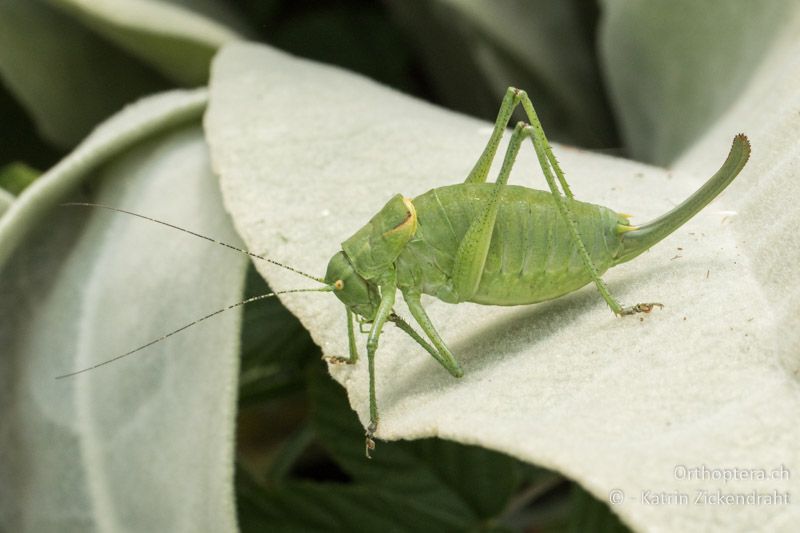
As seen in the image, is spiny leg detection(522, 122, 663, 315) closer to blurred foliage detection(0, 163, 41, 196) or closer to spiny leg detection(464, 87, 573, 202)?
spiny leg detection(464, 87, 573, 202)

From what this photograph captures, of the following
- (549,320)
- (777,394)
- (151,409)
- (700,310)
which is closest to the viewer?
(777,394)

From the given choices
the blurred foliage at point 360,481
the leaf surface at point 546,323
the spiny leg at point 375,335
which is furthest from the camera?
the blurred foliage at point 360,481

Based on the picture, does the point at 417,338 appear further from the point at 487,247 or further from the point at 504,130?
the point at 504,130

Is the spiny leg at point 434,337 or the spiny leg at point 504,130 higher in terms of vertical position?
the spiny leg at point 504,130

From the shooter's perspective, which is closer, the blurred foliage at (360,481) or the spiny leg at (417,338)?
the spiny leg at (417,338)

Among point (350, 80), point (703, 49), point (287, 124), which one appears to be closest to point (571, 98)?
point (703, 49)

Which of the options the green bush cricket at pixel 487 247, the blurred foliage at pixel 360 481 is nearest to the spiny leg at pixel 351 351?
the green bush cricket at pixel 487 247

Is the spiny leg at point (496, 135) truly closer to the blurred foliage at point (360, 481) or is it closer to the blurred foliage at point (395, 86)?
the blurred foliage at point (395, 86)

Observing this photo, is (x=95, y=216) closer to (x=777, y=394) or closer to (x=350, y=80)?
(x=350, y=80)
